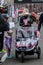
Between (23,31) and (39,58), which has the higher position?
(23,31)

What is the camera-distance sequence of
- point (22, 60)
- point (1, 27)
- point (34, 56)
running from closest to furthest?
1. point (1, 27)
2. point (22, 60)
3. point (34, 56)

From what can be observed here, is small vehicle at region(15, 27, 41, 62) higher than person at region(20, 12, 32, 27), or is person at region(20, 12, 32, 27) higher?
person at region(20, 12, 32, 27)

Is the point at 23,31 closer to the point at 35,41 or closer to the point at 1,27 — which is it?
the point at 35,41

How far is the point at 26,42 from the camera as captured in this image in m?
11.8

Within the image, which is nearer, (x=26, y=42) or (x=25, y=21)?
(x=26, y=42)

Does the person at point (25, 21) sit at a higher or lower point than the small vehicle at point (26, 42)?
higher

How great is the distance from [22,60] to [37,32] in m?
1.06

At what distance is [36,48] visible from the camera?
39.3 ft

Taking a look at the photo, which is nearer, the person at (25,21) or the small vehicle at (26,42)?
the small vehicle at (26,42)

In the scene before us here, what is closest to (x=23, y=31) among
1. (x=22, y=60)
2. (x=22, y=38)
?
(x=22, y=38)

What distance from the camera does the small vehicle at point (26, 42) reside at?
11.6 metres

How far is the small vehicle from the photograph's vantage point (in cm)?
1162

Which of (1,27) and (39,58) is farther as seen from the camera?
(39,58)

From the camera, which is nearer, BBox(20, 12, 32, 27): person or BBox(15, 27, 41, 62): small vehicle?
BBox(15, 27, 41, 62): small vehicle
